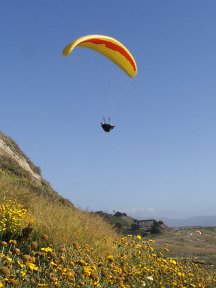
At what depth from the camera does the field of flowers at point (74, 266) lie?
15.3 feet

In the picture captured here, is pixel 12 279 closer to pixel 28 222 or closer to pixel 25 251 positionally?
pixel 25 251

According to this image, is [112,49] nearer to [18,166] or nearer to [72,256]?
[72,256]

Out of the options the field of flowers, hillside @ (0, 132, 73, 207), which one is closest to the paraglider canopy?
the field of flowers

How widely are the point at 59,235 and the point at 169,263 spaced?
88.4 inches

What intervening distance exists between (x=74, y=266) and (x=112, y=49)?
904 cm

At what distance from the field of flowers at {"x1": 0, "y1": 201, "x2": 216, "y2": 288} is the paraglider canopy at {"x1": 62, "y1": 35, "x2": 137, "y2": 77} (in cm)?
477

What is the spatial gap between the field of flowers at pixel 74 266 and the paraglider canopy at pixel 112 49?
188 inches

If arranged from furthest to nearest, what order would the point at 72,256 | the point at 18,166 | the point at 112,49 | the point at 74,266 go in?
the point at 18,166
the point at 112,49
the point at 72,256
the point at 74,266

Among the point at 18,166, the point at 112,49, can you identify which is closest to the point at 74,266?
the point at 112,49

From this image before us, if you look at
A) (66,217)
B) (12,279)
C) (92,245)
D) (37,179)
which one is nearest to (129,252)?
(92,245)

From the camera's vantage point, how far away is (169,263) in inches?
308

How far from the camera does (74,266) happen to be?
5.57 metres

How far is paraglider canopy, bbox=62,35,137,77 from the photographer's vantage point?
463 inches

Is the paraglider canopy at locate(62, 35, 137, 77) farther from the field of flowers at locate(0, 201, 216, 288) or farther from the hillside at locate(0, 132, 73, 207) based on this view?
the hillside at locate(0, 132, 73, 207)
